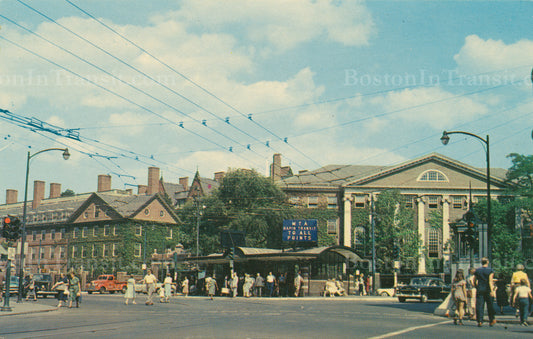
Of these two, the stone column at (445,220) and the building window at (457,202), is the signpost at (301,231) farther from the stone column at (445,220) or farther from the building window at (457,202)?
the building window at (457,202)

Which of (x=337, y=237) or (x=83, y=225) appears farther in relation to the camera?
(x=83, y=225)

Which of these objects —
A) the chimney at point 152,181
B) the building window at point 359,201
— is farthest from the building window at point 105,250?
the building window at point 359,201

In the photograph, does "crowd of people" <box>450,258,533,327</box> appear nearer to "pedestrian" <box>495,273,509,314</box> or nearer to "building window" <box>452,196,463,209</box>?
"pedestrian" <box>495,273,509,314</box>

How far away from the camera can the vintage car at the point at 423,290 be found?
34.3 m

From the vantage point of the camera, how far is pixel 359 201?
71.4m

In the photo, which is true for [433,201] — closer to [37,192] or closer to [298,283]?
[298,283]

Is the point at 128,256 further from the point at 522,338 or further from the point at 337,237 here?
the point at 522,338

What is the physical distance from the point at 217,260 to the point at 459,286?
28381 mm

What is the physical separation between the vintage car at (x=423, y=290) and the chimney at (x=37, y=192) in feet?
254

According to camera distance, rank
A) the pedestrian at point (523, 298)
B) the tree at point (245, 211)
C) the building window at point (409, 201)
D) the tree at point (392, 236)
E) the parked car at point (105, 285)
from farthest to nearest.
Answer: the tree at point (245, 211)
the building window at point (409, 201)
the tree at point (392, 236)
the parked car at point (105, 285)
the pedestrian at point (523, 298)

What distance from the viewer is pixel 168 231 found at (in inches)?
3398

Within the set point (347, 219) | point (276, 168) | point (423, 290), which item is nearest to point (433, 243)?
point (347, 219)

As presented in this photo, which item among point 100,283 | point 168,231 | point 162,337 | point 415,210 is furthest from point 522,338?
point 168,231

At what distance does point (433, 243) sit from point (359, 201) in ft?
30.8
